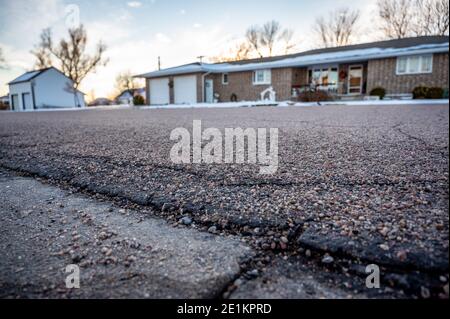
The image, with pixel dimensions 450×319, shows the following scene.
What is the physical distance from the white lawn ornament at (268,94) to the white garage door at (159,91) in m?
8.65

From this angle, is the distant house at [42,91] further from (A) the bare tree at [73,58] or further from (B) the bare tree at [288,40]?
(B) the bare tree at [288,40]

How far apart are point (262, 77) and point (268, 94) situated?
1.69 meters

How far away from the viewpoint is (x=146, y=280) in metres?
0.93

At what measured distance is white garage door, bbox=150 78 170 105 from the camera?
2503 cm

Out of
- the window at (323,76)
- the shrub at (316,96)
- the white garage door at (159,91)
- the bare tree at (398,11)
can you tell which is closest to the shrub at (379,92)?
the shrub at (316,96)

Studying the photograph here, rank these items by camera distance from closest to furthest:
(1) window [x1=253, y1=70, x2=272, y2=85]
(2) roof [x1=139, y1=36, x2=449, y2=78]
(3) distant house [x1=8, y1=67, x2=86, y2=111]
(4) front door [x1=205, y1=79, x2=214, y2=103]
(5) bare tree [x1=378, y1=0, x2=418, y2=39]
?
(5) bare tree [x1=378, y1=0, x2=418, y2=39]
(2) roof [x1=139, y1=36, x2=449, y2=78]
(1) window [x1=253, y1=70, x2=272, y2=85]
(4) front door [x1=205, y1=79, x2=214, y2=103]
(3) distant house [x1=8, y1=67, x2=86, y2=111]

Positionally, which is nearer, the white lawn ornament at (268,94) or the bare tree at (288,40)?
the white lawn ornament at (268,94)

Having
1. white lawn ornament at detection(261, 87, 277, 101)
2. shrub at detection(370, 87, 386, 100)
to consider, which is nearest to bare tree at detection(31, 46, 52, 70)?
white lawn ornament at detection(261, 87, 277, 101)

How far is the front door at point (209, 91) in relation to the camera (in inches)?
912

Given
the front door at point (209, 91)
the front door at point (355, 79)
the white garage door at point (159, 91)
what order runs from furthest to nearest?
the white garage door at point (159, 91) < the front door at point (209, 91) < the front door at point (355, 79)

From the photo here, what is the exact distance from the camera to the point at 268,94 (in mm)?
20156

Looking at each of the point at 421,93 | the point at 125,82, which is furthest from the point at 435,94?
the point at 125,82

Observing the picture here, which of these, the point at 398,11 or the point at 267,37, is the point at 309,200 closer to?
the point at 398,11

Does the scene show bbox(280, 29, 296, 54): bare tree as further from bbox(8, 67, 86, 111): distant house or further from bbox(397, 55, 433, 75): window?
bbox(8, 67, 86, 111): distant house
